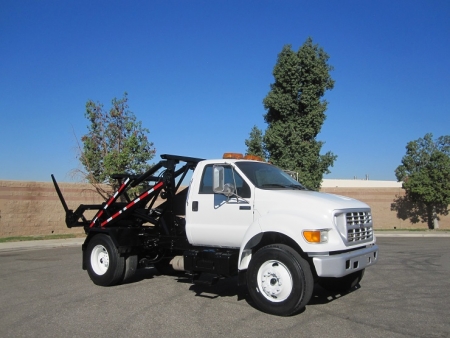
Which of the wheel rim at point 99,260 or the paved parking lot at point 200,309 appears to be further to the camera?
the wheel rim at point 99,260

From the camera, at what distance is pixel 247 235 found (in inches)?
266

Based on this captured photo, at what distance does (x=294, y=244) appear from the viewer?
6.57m

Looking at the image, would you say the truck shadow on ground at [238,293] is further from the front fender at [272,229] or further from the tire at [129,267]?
the tire at [129,267]

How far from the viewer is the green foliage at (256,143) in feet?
78.0

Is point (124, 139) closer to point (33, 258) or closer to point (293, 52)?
point (293, 52)

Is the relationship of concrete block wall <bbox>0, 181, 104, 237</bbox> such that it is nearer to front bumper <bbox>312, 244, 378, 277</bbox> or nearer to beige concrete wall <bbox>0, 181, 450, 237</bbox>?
beige concrete wall <bbox>0, 181, 450, 237</bbox>

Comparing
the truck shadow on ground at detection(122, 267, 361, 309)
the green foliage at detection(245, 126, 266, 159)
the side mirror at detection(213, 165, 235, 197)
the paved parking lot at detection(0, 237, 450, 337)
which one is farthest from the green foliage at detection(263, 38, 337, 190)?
the side mirror at detection(213, 165, 235, 197)

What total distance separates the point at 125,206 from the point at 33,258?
610 centimetres

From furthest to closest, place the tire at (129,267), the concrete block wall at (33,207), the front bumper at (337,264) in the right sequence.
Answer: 1. the concrete block wall at (33,207)
2. the tire at (129,267)
3. the front bumper at (337,264)

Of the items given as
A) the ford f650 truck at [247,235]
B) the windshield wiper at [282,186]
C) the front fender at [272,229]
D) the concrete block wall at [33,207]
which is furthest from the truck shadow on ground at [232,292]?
the concrete block wall at [33,207]

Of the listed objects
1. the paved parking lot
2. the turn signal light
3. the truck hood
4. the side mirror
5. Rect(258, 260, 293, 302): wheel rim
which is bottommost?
the paved parking lot

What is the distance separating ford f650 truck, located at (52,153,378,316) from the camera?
626 centimetres

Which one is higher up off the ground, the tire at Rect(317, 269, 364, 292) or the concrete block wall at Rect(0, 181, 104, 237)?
the concrete block wall at Rect(0, 181, 104, 237)

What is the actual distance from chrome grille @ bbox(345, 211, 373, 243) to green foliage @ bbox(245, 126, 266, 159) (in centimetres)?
1650
